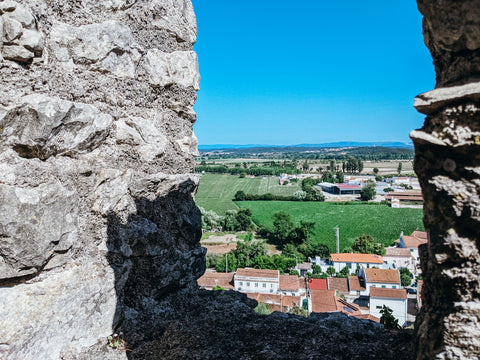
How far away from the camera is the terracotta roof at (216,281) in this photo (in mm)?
22909

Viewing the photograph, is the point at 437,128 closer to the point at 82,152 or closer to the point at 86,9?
the point at 82,152

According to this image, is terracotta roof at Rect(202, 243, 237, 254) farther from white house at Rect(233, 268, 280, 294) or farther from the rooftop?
white house at Rect(233, 268, 280, 294)

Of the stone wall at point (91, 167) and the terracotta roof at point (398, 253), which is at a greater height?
the stone wall at point (91, 167)

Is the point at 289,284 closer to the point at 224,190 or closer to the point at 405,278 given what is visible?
the point at 405,278

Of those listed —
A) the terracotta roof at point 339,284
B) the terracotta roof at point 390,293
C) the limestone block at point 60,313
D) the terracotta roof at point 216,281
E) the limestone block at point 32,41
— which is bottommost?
the terracotta roof at point 339,284

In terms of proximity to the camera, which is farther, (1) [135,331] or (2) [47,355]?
(1) [135,331]

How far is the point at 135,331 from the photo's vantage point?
3.45m

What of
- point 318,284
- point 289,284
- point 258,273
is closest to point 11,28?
point 289,284

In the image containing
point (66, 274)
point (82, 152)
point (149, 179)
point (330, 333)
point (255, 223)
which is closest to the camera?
point (66, 274)

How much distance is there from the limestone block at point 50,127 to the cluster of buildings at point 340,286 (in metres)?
10.0

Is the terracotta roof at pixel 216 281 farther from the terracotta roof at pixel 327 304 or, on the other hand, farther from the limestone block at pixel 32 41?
the limestone block at pixel 32 41

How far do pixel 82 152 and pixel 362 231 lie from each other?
1944 inches

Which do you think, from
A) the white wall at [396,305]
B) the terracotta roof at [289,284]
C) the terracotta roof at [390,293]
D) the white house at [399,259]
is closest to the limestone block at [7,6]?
the white wall at [396,305]

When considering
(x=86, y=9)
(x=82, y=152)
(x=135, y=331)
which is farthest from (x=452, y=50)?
(x=135, y=331)
